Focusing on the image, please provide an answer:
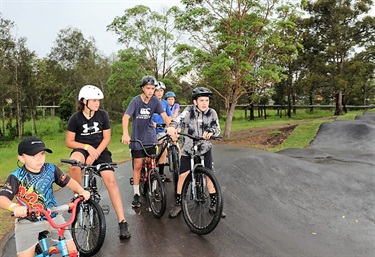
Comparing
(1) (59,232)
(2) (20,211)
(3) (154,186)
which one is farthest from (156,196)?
(2) (20,211)

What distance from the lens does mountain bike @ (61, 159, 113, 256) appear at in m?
3.55

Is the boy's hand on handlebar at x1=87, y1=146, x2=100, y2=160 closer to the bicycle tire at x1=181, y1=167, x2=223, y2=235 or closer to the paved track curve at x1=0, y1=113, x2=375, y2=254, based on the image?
the paved track curve at x1=0, y1=113, x2=375, y2=254

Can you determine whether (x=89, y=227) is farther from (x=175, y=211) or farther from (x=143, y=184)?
(x=143, y=184)

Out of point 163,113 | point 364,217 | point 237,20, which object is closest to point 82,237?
point 163,113

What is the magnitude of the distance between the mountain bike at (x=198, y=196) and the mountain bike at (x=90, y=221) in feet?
4.25

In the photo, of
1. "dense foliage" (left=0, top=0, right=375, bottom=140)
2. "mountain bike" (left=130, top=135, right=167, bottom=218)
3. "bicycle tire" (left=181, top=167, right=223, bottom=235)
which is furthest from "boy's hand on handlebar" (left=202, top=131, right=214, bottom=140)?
"dense foliage" (left=0, top=0, right=375, bottom=140)

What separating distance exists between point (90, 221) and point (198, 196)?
5.17 feet

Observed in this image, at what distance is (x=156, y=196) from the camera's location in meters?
5.06

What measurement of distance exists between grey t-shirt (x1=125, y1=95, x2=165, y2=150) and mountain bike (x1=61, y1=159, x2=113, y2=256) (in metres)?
1.31

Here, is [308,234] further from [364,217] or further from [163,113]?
[163,113]

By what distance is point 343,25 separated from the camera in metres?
29.0

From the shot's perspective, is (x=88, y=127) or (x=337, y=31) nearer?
(x=88, y=127)

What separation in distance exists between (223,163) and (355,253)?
3889 millimetres

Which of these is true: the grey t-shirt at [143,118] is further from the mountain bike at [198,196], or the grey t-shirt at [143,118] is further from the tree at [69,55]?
the tree at [69,55]
